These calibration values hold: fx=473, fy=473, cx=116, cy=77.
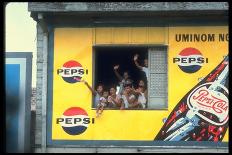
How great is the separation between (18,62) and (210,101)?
4811 mm

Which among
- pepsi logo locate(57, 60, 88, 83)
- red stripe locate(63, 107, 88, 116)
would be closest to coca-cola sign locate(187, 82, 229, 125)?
red stripe locate(63, 107, 88, 116)

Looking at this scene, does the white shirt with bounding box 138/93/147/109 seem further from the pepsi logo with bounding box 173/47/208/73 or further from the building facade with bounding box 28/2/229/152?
the pepsi logo with bounding box 173/47/208/73

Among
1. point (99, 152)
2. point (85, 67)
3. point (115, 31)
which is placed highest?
point (115, 31)

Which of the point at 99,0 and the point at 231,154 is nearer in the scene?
the point at 231,154

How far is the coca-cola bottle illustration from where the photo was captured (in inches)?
451

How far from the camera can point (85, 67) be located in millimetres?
11836

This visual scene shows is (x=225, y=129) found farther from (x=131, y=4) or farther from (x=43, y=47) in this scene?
(x=43, y=47)

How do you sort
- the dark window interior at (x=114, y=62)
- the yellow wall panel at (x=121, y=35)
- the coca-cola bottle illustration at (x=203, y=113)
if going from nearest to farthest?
1. the coca-cola bottle illustration at (x=203, y=113)
2. the yellow wall panel at (x=121, y=35)
3. the dark window interior at (x=114, y=62)

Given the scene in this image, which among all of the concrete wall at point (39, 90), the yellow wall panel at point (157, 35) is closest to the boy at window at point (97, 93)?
the concrete wall at point (39, 90)

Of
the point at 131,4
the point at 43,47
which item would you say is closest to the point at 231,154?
the point at 131,4

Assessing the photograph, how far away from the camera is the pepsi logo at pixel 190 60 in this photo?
11602 mm

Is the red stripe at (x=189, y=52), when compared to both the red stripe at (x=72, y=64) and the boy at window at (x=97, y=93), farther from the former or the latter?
the red stripe at (x=72, y=64)

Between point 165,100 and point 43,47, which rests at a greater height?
point 43,47

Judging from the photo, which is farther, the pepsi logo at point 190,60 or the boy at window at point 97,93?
the boy at window at point 97,93
